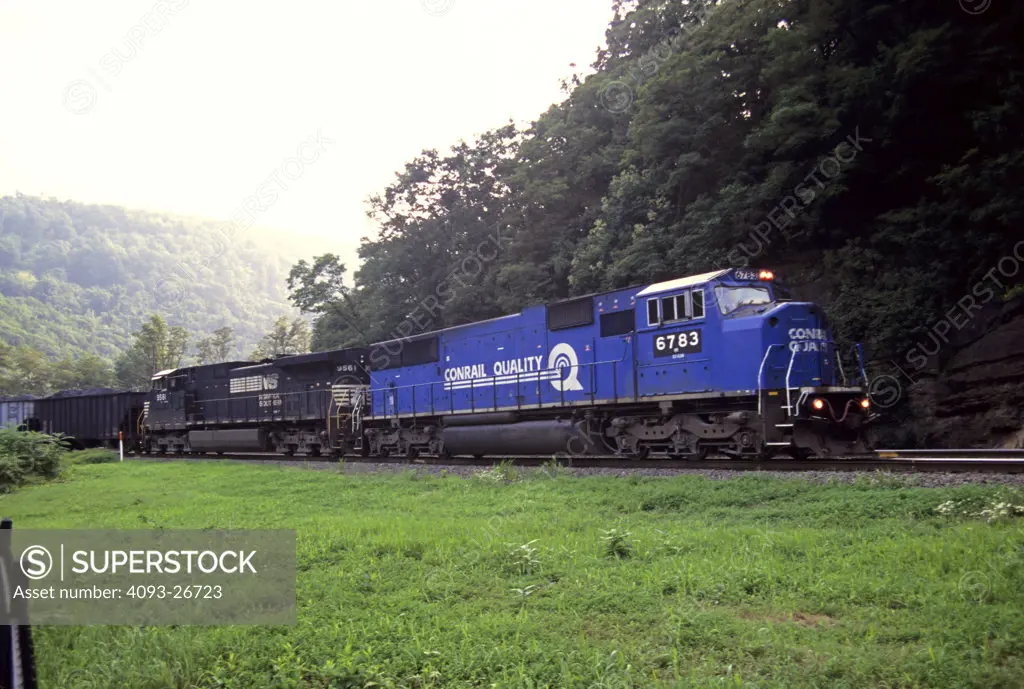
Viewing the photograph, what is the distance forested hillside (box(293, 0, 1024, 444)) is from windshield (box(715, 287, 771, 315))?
23.9 feet

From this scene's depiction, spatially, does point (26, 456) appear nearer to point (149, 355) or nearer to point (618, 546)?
point (618, 546)

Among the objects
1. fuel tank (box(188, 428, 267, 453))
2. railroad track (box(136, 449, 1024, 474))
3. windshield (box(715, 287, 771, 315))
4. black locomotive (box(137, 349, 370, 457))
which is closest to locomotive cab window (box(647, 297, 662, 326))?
windshield (box(715, 287, 771, 315))

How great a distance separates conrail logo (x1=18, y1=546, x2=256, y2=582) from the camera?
7.54 metres

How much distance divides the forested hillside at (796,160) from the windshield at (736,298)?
7.28 meters

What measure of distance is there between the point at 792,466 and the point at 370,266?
115 feet

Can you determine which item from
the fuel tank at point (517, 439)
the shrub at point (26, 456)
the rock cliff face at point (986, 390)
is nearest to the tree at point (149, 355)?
the shrub at point (26, 456)

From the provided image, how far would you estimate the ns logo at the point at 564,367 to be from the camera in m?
17.3

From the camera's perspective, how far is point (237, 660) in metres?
5.23

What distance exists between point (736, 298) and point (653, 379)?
2379 mm

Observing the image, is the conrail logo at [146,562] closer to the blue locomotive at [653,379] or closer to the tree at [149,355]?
the blue locomotive at [653,379]

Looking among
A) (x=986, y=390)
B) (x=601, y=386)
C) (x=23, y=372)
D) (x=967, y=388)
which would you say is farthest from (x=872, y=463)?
(x=23, y=372)

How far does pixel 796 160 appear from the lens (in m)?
23.7

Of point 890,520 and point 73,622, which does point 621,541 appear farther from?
point 73,622

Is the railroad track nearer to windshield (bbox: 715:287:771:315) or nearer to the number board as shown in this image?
the number board
